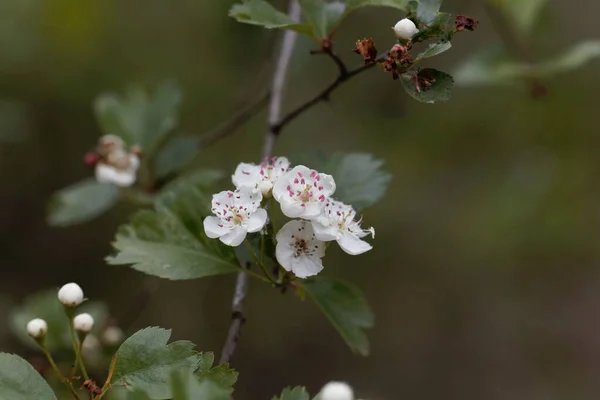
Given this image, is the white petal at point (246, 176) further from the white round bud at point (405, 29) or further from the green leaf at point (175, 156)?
the green leaf at point (175, 156)

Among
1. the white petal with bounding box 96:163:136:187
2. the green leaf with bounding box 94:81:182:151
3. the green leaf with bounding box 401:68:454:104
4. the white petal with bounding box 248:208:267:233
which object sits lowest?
the white petal with bounding box 96:163:136:187

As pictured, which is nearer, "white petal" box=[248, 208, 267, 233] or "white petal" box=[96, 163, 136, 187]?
"white petal" box=[248, 208, 267, 233]

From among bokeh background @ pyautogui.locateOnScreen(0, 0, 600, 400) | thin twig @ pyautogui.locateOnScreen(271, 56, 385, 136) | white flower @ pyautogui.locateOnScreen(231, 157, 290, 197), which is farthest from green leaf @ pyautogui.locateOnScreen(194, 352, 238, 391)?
bokeh background @ pyautogui.locateOnScreen(0, 0, 600, 400)

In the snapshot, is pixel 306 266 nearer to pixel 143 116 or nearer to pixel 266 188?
pixel 266 188

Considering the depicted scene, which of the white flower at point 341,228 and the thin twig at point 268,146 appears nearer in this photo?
the white flower at point 341,228

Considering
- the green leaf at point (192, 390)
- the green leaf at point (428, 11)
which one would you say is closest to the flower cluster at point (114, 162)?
the green leaf at point (428, 11)

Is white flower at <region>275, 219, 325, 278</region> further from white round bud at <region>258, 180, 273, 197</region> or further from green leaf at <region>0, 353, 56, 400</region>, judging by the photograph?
green leaf at <region>0, 353, 56, 400</region>

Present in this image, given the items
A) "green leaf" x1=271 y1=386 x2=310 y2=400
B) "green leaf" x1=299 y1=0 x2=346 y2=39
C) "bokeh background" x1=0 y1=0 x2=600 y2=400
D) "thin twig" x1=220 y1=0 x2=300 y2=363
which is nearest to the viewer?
"green leaf" x1=271 y1=386 x2=310 y2=400
